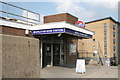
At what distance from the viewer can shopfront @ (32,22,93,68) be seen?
30.7ft

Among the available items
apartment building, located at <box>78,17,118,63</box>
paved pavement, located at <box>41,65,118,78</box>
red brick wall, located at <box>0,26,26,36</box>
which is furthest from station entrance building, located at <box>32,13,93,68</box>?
apartment building, located at <box>78,17,118,63</box>

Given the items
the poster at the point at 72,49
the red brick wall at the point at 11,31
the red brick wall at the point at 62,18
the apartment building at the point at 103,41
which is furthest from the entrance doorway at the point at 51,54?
the apartment building at the point at 103,41

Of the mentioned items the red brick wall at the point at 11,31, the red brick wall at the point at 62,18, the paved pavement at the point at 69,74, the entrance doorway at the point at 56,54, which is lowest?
the paved pavement at the point at 69,74

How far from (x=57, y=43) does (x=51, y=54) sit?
159 centimetres

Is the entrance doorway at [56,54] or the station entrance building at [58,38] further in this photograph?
the entrance doorway at [56,54]

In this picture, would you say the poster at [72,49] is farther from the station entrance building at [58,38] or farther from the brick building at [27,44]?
the brick building at [27,44]

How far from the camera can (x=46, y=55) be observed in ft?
41.0

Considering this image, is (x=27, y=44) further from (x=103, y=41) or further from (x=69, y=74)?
(x=103, y=41)

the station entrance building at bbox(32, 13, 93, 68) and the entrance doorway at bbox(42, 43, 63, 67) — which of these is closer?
the station entrance building at bbox(32, 13, 93, 68)

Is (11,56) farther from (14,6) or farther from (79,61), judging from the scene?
(79,61)

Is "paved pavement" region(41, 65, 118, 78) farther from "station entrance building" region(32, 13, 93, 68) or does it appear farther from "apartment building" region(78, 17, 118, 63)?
"apartment building" region(78, 17, 118, 63)

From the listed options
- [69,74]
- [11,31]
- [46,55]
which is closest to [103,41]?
[46,55]

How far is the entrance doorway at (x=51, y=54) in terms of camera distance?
12297 mm

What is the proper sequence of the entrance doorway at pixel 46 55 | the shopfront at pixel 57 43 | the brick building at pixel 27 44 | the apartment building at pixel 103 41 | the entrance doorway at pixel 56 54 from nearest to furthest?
the brick building at pixel 27 44, the shopfront at pixel 57 43, the entrance doorway at pixel 46 55, the entrance doorway at pixel 56 54, the apartment building at pixel 103 41
